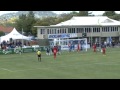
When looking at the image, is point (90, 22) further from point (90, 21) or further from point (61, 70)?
point (61, 70)

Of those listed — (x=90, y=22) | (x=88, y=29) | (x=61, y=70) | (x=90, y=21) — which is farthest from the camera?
(x=90, y=21)

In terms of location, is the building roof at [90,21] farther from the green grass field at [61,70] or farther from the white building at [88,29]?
the green grass field at [61,70]

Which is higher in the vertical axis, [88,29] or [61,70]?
[61,70]

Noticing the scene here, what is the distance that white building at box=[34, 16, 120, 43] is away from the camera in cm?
7819

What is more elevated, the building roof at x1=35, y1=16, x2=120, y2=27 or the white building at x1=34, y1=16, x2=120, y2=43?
the building roof at x1=35, y1=16, x2=120, y2=27

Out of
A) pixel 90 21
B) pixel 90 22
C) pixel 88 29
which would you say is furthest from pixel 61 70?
pixel 90 21

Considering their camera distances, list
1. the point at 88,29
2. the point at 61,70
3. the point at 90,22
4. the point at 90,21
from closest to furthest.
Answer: the point at 61,70, the point at 88,29, the point at 90,22, the point at 90,21

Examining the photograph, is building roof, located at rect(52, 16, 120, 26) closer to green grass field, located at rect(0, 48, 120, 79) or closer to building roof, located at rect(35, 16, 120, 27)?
building roof, located at rect(35, 16, 120, 27)

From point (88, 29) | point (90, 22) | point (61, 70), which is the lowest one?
point (88, 29)

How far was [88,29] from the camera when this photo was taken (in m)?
80.1

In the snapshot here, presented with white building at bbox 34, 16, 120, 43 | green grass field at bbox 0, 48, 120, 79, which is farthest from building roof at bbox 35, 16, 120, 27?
green grass field at bbox 0, 48, 120, 79
